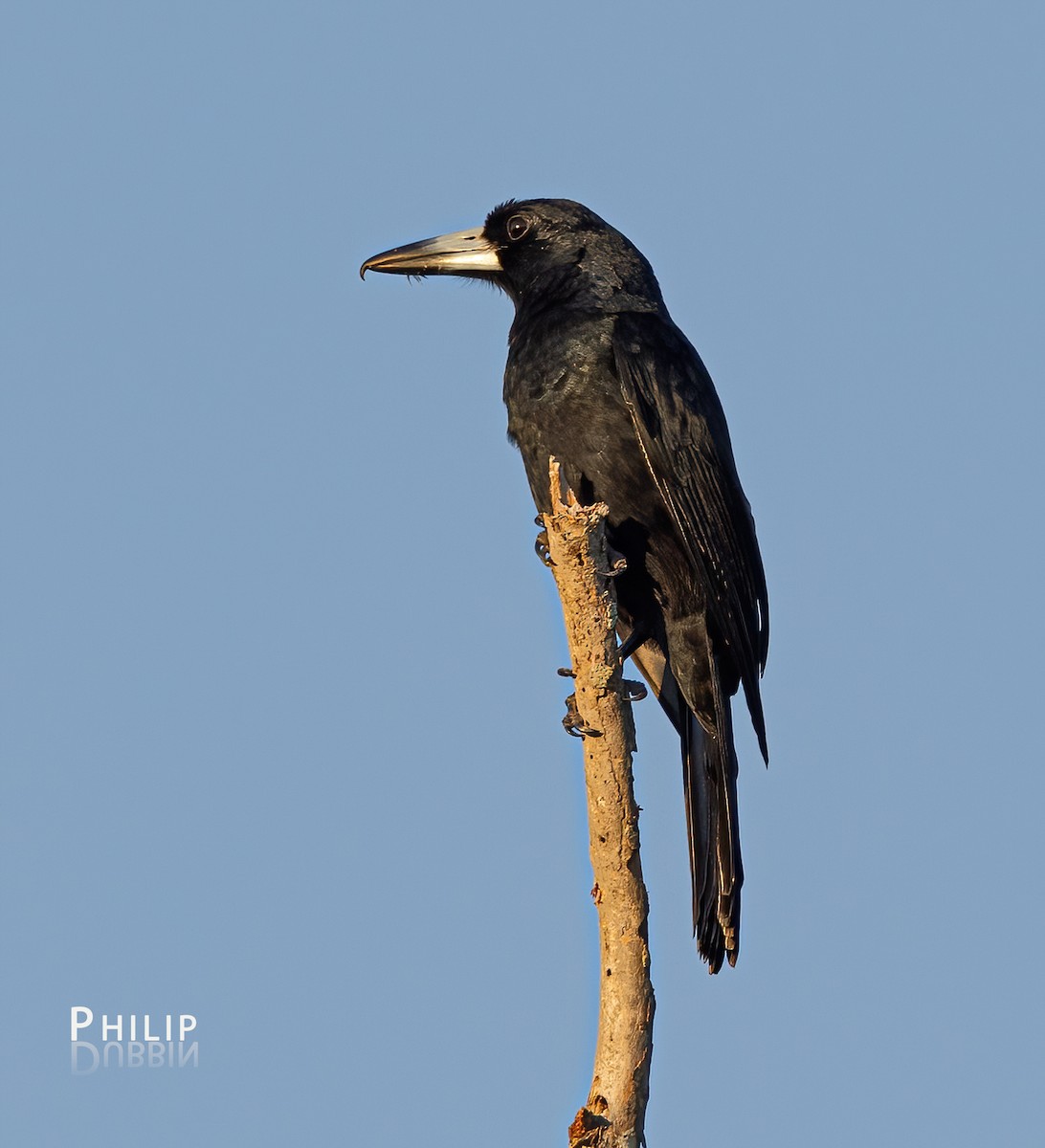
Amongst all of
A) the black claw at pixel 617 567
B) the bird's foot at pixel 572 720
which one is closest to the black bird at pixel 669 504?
the bird's foot at pixel 572 720

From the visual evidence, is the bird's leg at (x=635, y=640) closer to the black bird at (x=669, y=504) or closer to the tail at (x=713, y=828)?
the black bird at (x=669, y=504)

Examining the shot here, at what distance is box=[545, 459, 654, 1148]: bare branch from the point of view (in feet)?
13.2

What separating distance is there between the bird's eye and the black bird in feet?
2.25

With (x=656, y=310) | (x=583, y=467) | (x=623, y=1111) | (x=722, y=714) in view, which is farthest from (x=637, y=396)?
(x=623, y=1111)

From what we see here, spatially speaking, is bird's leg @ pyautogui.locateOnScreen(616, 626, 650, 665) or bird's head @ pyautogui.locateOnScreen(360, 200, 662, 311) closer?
bird's leg @ pyautogui.locateOnScreen(616, 626, 650, 665)

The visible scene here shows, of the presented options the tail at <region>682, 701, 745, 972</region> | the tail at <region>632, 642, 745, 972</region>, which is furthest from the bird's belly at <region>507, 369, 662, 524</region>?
the tail at <region>682, 701, 745, 972</region>

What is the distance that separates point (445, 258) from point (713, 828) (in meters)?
2.80

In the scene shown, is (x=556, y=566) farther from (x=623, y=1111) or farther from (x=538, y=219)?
(x=538, y=219)

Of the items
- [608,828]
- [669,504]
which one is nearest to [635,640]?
[669,504]

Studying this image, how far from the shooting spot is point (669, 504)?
18.1ft

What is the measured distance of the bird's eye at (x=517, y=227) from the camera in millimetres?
6508

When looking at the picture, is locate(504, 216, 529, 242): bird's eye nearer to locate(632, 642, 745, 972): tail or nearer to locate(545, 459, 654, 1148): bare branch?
locate(632, 642, 745, 972): tail

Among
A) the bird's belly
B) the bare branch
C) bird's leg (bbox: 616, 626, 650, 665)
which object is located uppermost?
the bird's belly

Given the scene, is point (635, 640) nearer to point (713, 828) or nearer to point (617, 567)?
point (713, 828)
